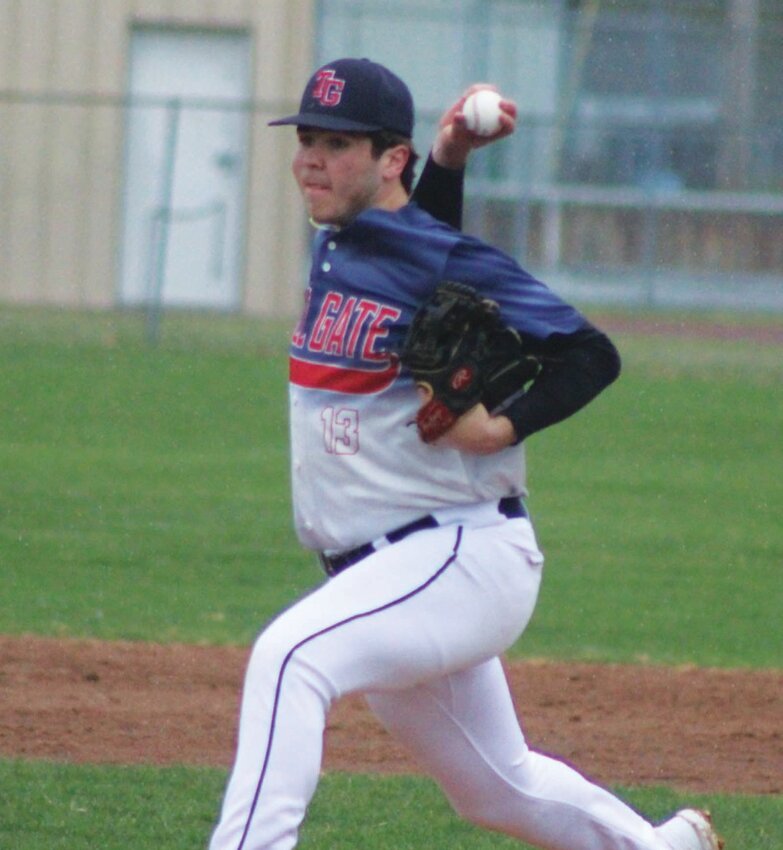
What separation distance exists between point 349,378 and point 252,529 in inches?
231

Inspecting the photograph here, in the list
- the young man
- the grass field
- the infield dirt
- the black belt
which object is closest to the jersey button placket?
the young man

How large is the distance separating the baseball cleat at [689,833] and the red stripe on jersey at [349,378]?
3.74 ft

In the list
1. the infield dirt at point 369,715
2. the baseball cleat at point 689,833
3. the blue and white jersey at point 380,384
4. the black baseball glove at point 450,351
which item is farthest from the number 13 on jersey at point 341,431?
the infield dirt at point 369,715

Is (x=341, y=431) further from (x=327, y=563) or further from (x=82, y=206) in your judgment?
(x=82, y=206)

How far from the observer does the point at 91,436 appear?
12.0 meters

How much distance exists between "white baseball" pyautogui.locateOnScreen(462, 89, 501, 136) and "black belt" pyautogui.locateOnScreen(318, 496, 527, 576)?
79cm

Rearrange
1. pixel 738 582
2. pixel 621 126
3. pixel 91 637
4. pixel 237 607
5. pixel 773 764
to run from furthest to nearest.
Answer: pixel 621 126, pixel 738 582, pixel 237 607, pixel 91 637, pixel 773 764

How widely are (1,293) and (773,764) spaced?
541 inches

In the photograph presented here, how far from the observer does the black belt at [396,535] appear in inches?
133

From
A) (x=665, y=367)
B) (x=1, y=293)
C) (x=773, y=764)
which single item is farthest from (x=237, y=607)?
(x=1, y=293)

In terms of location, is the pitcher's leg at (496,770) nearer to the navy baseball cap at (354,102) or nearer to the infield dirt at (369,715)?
the navy baseball cap at (354,102)

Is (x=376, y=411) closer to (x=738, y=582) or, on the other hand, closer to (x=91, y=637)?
(x=91, y=637)

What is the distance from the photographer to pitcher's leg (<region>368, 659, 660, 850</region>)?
3514mm

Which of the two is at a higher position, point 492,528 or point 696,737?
point 492,528
